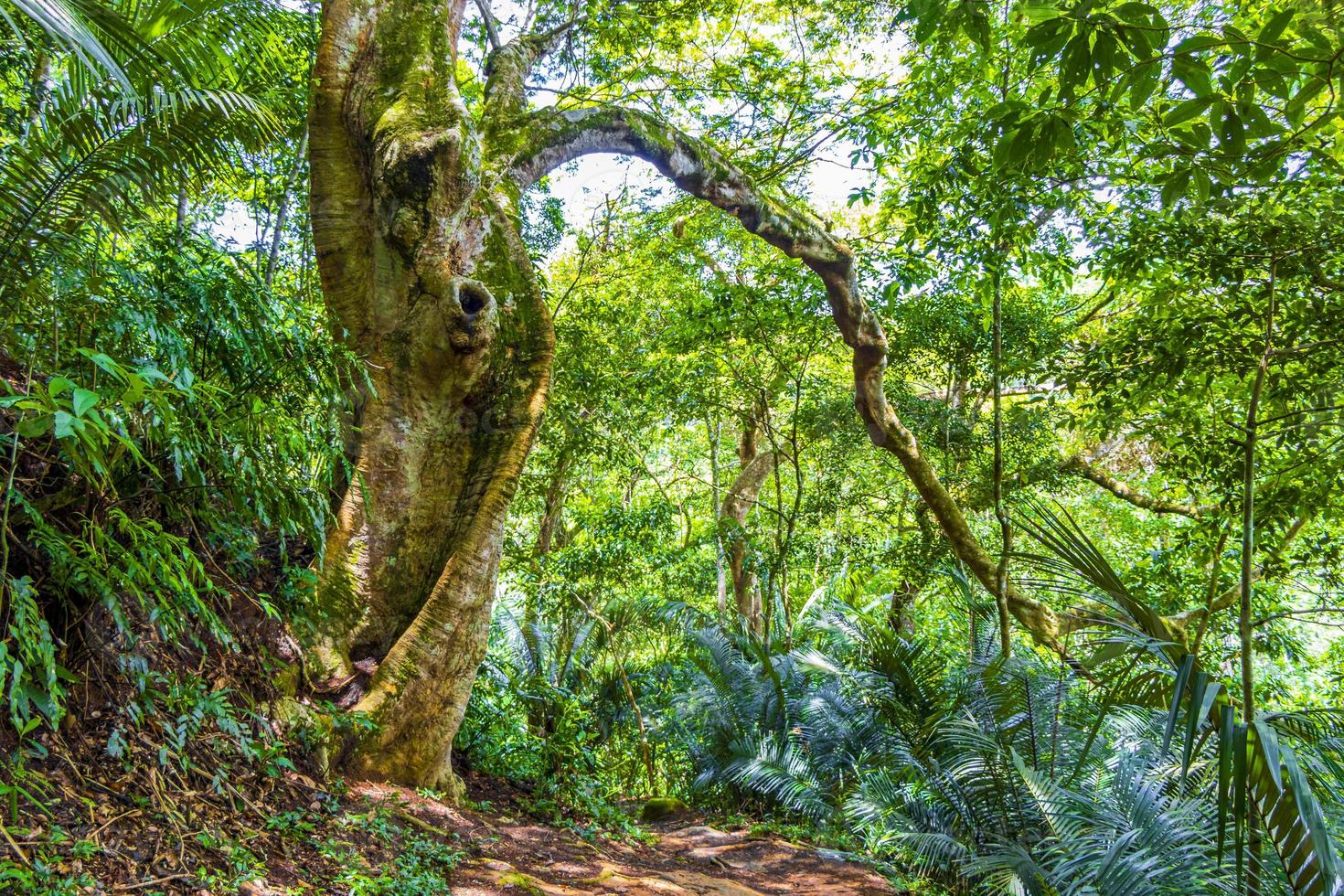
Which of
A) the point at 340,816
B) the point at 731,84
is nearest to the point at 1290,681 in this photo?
the point at 731,84

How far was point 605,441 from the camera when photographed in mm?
8430

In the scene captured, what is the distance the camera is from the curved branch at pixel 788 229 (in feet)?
18.5

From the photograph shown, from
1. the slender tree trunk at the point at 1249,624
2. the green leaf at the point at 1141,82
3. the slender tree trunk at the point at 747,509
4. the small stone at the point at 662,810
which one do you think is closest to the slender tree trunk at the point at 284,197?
the green leaf at the point at 1141,82

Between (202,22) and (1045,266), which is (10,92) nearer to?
(202,22)

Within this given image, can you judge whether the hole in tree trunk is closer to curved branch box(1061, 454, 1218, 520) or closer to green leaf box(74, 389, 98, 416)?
green leaf box(74, 389, 98, 416)

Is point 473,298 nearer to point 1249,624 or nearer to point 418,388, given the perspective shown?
point 418,388

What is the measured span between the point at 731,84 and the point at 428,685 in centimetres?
601

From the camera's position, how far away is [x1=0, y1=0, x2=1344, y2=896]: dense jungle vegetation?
231 centimetres

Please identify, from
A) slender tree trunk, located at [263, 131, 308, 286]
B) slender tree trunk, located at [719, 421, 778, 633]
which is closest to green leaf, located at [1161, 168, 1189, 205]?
slender tree trunk, located at [263, 131, 308, 286]

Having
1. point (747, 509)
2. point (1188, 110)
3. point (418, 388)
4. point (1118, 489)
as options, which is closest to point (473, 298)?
point (418, 388)

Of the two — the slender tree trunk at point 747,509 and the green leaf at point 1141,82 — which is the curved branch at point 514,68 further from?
the slender tree trunk at point 747,509

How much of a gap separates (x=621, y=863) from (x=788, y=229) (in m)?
4.90

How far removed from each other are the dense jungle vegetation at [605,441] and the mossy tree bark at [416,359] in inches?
1.1

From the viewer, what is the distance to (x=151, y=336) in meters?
2.36
